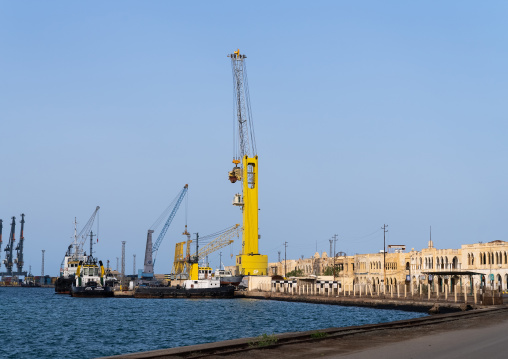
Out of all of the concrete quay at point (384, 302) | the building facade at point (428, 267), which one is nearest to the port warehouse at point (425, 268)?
the building facade at point (428, 267)

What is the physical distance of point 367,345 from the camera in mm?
22109

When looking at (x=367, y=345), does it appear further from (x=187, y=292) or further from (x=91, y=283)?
(x=91, y=283)

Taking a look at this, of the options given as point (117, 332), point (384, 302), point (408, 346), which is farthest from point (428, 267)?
point (408, 346)

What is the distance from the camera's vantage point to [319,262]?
17038 cm

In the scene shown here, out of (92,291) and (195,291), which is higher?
(195,291)

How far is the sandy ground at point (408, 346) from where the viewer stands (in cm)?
1936

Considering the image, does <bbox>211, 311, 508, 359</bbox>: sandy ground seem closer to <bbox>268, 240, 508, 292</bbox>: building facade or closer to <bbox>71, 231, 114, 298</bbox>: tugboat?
<bbox>268, 240, 508, 292</bbox>: building facade

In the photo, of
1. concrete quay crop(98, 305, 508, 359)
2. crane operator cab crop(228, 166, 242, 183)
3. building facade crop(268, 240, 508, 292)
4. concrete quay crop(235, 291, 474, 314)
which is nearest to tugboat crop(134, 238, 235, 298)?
concrete quay crop(235, 291, 474, 314)

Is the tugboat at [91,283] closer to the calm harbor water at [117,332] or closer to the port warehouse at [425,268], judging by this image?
the port warehouse at [425,268]

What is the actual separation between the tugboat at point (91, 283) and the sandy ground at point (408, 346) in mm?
94103

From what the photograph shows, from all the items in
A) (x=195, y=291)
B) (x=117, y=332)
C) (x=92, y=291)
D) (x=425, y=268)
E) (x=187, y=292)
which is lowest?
(x=117, y=332)

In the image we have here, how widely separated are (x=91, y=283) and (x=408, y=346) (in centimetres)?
10145

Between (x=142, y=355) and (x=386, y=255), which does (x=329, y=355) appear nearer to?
(x=142, y=355)

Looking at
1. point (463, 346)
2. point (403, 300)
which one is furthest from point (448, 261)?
point (463, 346)
